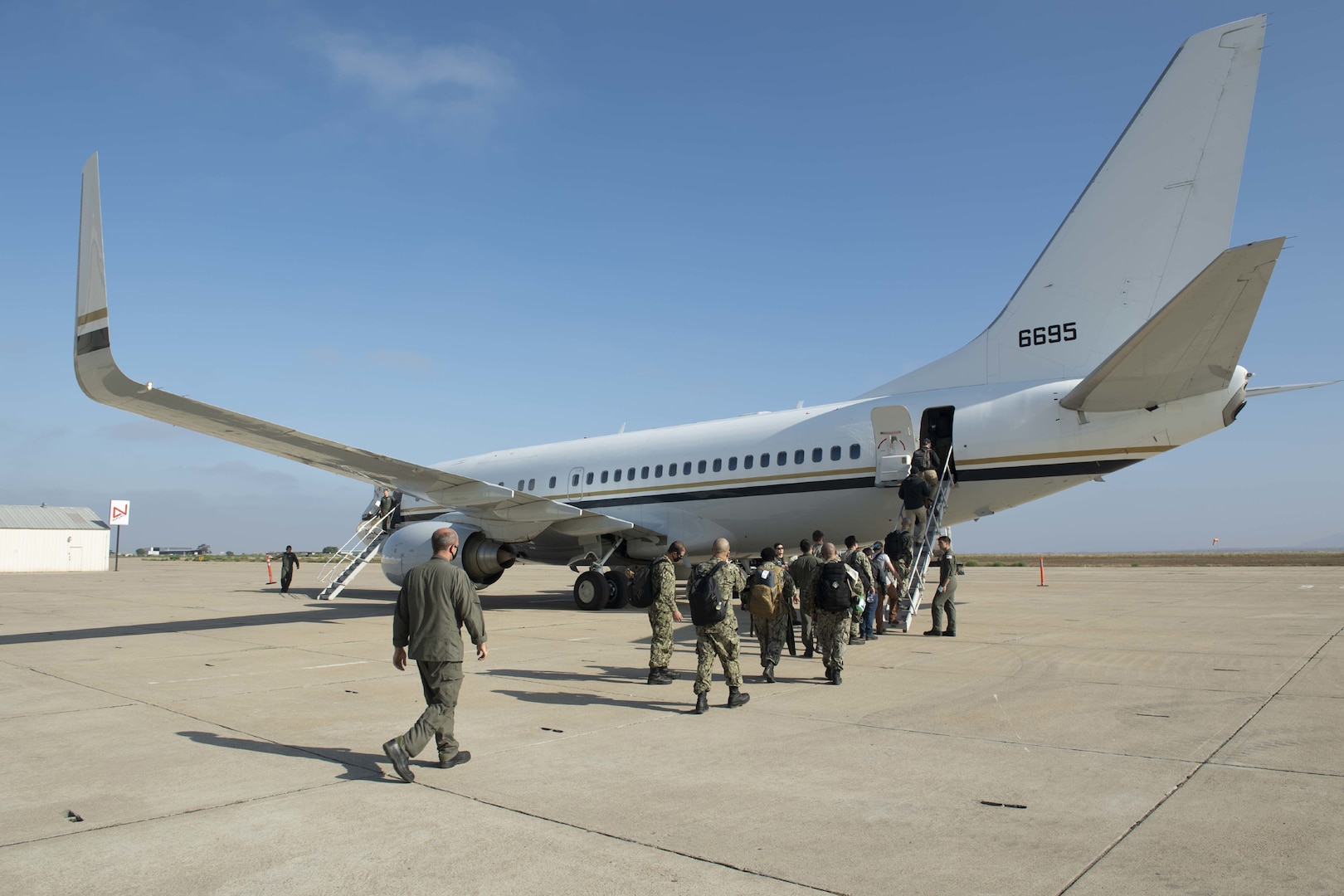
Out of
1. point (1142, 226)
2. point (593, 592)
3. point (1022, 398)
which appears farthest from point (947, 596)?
point (593, 592)

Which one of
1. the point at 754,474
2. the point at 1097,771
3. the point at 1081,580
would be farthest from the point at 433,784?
the point at 1081,580

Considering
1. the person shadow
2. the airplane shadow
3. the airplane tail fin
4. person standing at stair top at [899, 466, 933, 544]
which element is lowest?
the airplane shadow

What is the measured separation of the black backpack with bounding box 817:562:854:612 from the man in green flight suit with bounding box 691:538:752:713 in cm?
144

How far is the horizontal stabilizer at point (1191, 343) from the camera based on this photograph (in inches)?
360

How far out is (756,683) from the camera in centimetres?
870

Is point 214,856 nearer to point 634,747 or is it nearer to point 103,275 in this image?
point 634,747

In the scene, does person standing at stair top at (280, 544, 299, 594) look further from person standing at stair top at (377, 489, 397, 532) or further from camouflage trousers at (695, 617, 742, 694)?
camouflage trousers at (695, 617, 742, 694)

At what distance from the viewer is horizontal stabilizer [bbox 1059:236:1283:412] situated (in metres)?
9.16

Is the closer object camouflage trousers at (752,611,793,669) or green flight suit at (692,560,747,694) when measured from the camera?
green flight suit at (692,560,747,694)

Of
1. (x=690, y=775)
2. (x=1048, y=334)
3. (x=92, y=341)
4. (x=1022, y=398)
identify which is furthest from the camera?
(x=1048, y=334)

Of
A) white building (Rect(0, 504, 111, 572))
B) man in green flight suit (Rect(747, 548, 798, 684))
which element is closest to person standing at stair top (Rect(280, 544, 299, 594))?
man in green flight suit (Rect(747, 548, 798, 684))

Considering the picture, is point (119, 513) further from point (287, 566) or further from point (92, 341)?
point (92, 341)

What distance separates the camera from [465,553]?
687 inches

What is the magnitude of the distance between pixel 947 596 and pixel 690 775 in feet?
25.0
